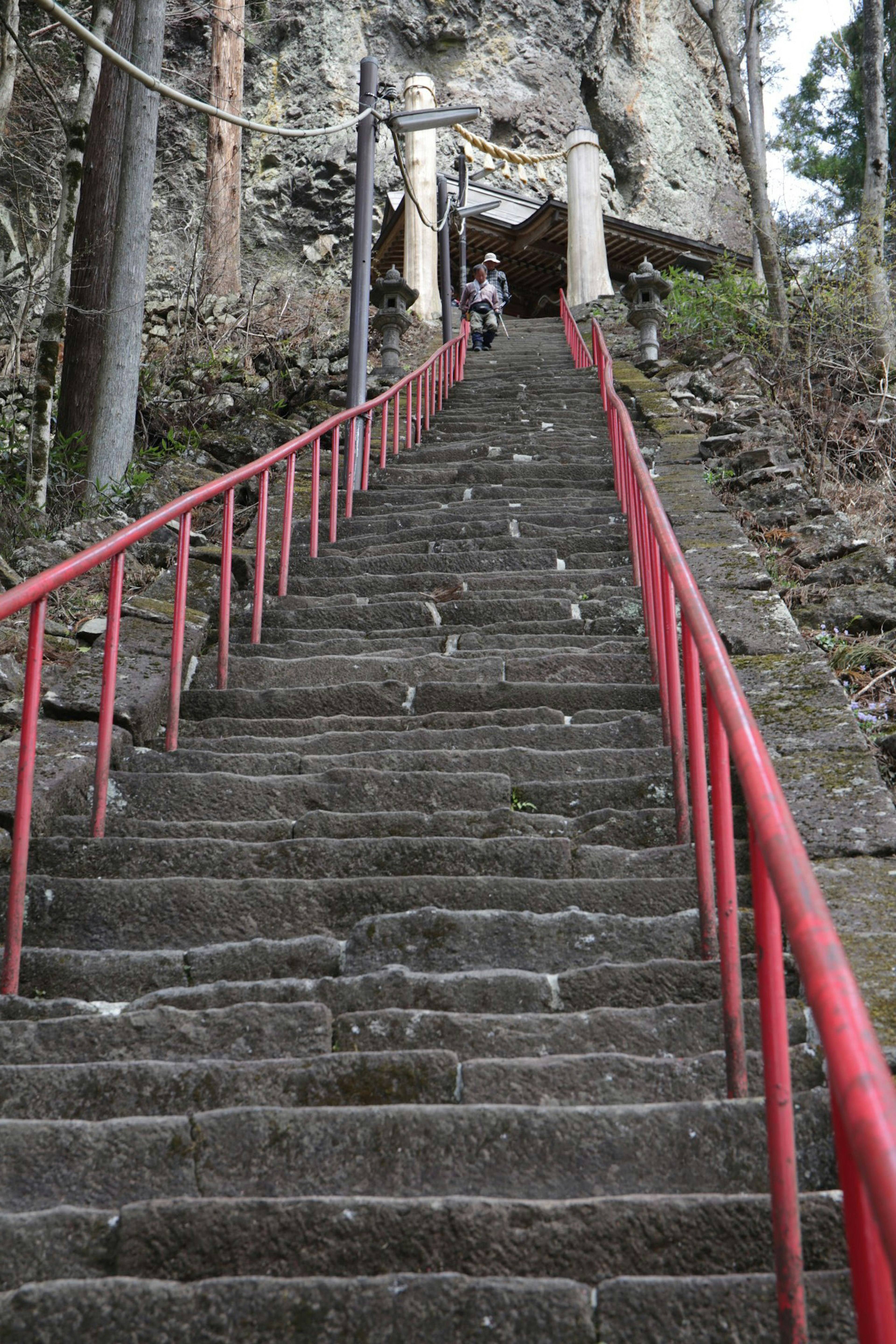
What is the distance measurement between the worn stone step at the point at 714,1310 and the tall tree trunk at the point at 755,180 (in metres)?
10.1

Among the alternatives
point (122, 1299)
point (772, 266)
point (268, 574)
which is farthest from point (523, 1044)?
point (772, 266)

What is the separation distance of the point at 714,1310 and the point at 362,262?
6.97 m

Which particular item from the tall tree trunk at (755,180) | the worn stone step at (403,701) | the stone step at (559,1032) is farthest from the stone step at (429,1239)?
the tall tree trunk at (755,180)

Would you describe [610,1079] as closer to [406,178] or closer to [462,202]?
[406,178]

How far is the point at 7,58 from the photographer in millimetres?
6930

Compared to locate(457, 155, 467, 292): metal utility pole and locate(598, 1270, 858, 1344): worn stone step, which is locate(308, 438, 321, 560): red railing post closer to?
locate(598, 1270, 858, 1344): worn stone step

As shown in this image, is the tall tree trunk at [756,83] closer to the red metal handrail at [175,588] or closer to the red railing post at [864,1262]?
the red metal handrail at [175,588]

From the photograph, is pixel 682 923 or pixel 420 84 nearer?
pixel 682 923

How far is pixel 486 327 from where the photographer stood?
14.2 m

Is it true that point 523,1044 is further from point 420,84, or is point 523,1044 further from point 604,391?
point 420,84

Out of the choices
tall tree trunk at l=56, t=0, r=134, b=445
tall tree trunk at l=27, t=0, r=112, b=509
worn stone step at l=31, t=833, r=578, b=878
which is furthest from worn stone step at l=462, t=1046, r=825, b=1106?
tall tree trunk at l=56, t=0, r=134, b=445

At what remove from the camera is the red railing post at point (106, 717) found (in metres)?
3.39

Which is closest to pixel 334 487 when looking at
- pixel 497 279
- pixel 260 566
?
pixel 260 566

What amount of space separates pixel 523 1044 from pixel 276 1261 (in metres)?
0.74
